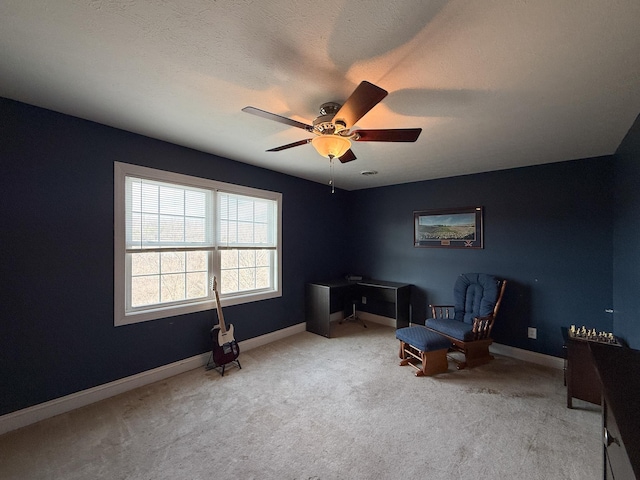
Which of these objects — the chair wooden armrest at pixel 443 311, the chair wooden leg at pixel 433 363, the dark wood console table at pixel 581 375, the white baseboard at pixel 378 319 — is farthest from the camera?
the white baseboard at pixel 378 319

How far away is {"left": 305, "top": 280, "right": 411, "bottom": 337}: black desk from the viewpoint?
4039mm

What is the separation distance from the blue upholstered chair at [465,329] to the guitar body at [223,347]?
6.23 feet

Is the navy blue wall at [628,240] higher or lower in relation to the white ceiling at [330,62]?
lower

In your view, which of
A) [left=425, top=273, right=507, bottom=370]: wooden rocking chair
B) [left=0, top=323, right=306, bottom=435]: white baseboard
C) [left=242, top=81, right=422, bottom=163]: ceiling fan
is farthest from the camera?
[left=425, top=273, right=507, bottom=370]: wooden rocking chair

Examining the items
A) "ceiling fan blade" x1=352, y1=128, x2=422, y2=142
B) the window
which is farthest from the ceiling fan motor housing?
the window

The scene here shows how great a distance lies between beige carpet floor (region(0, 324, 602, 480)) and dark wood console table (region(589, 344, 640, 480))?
98 centimetres

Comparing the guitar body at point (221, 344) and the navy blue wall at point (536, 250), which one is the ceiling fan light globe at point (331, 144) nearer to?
the guitar body at point (221, 344)

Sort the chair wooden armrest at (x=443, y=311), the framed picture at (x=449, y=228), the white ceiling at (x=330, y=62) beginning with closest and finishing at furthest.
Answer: the white ceiling at (x=330, y=62), the chair wooden armrest at (x=443, y=311), the framed picture at (x=449, y=228)

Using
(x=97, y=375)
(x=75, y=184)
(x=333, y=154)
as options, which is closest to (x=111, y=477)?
(x=97, y=375)

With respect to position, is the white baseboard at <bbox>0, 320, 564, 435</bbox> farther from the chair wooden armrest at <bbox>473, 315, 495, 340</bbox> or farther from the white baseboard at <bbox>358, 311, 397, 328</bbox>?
the white baseboard at <bbox>358, 311, 397, 328</bbox>

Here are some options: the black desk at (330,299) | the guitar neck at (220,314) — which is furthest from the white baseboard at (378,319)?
the guitar neck at (220,314)

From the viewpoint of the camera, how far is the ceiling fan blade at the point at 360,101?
1.34 metres

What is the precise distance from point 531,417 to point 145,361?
3480mm

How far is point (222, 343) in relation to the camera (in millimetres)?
2992
